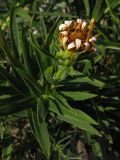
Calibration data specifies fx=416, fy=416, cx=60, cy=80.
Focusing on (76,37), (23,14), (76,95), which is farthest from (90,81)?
(23,14)

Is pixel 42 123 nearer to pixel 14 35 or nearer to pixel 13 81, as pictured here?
pixel 13 81

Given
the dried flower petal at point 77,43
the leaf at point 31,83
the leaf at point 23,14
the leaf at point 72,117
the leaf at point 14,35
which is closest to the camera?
the dried flower petal at point 77,43

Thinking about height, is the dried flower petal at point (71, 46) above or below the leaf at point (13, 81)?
above

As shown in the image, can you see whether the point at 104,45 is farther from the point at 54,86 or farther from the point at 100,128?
the point at 54,86

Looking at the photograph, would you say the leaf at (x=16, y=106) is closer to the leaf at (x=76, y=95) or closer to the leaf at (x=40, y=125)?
the leaf at (x=40, y=125)

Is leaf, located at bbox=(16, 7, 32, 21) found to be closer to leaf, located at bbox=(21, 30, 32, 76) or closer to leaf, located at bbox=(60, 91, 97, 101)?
leaf, located at bbox=(21, 30, 32, 76)

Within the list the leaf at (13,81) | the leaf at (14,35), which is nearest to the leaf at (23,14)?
the leaf at (14,35)

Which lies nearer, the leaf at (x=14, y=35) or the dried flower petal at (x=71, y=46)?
the dried flower petal at (x=71, y=46)

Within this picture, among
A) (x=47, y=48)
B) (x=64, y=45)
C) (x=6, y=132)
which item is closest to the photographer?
(x=64, y=45)

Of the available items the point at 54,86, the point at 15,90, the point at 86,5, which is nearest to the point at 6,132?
the point at 15,90
